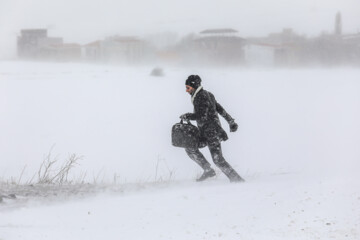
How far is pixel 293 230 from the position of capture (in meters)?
3.75

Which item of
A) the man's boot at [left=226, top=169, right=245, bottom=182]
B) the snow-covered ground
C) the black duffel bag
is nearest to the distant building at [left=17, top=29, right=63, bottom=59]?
the snow-covered ground

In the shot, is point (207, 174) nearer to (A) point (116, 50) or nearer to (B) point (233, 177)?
(B) point (233, 177)

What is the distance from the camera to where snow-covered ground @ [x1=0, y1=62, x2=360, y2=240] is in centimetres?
390

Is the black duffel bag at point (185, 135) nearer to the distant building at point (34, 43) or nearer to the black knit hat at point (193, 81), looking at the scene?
the black knit hat at point (193, 81)

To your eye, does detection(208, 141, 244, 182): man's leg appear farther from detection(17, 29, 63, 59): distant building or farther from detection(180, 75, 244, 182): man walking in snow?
detection(17, 29, 63, 59): distant building

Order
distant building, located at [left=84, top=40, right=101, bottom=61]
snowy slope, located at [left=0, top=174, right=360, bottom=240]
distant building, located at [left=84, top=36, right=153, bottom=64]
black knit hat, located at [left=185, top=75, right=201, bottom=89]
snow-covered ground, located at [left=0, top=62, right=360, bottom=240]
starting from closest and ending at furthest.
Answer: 1. snowy slope, located at [left=0, top=174, right=360, bottom=240]
2. snow-covered ground, located at [left=0, top=62, right=360, bottom=240]
3. black knit hat, located at [left=185, top=75, right=201, bottom=89]
4. distant building, located at [left=84, top=36, right=153, bottom=64]
5. distant building, located at [left=84, top=40, right=101, bottom=61]

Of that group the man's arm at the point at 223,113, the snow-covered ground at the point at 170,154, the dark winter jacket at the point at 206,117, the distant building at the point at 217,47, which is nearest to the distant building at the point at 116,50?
the snow-covered ground at the point at 170,154

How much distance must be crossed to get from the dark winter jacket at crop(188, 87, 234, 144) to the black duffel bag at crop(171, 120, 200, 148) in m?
0.09

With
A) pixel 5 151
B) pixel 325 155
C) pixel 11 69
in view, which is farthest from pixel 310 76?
pixel 5 151

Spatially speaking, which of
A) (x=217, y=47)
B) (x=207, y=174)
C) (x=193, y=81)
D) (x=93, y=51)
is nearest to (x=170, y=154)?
(x=207, y=174)

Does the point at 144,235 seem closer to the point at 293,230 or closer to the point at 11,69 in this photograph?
the point at 293,230

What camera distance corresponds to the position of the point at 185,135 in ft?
16.2

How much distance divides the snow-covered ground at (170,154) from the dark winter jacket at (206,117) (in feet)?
1.76

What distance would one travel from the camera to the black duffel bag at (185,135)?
4926 mm
